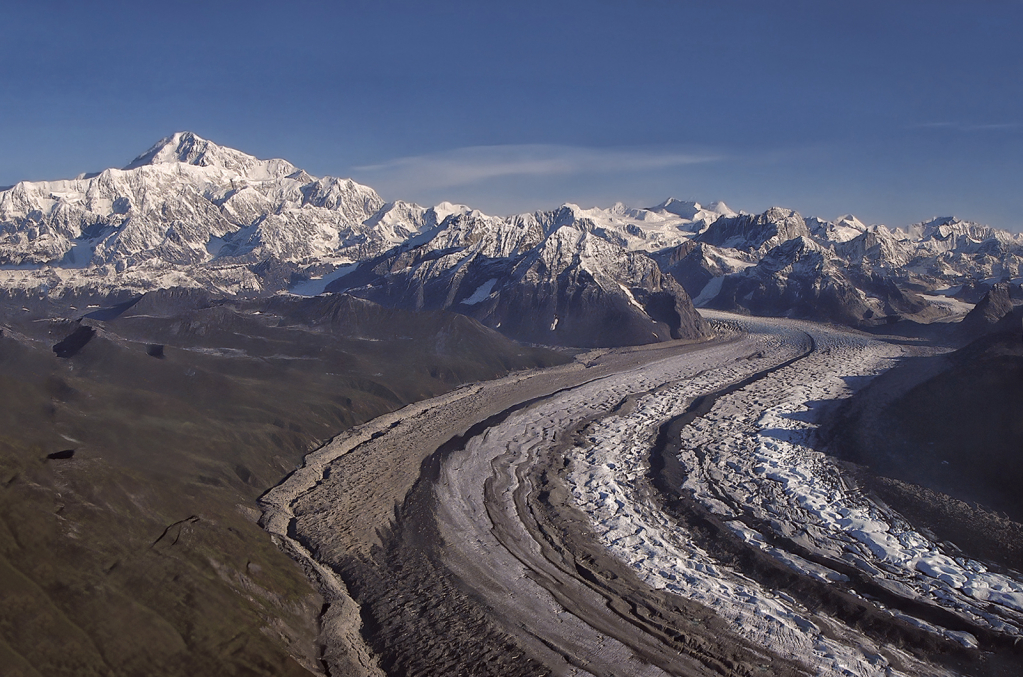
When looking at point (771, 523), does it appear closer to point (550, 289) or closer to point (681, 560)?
point (681, 560)

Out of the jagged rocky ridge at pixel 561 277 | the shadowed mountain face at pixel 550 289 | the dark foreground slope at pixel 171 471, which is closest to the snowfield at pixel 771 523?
the dark foreground slope at pixel 171 471

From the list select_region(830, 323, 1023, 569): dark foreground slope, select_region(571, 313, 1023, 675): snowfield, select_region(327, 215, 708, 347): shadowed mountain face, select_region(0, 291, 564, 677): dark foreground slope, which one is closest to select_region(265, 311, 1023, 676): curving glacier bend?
select_region(571, 313, 1023, 675): snowfield

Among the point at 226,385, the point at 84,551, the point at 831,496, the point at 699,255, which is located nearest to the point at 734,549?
the point at 831,496

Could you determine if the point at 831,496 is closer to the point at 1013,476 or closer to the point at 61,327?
the point at 1013,476

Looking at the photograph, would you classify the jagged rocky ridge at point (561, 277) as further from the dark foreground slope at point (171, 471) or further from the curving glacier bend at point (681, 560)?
the curving glacier bend at point (681, 560)

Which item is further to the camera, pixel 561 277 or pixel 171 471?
pixel 561 277

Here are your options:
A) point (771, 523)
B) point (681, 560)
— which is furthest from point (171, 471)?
point (771, 523)
